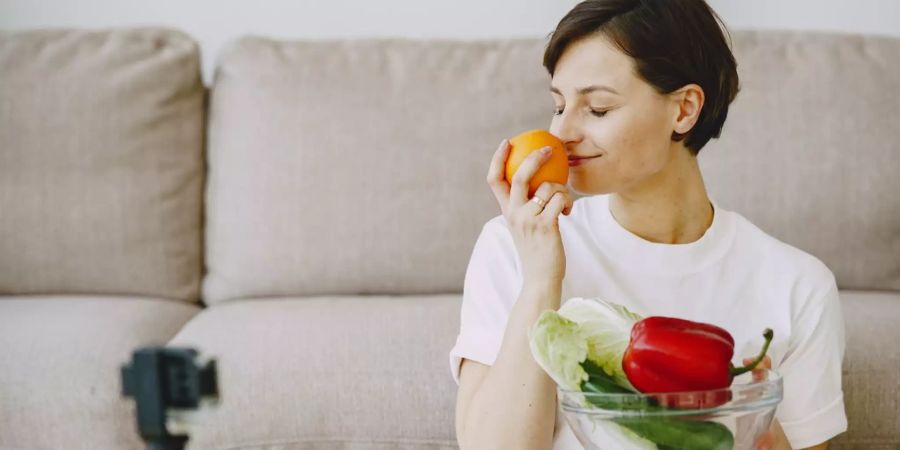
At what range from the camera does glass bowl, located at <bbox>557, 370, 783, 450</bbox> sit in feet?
2.23

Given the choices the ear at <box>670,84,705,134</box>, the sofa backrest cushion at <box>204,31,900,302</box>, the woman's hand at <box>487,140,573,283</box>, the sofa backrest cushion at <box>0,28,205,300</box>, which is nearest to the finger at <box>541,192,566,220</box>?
the woman's hand at <box>487,140,573,283</box>

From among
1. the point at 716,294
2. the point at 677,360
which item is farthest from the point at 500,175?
the point at 677,360

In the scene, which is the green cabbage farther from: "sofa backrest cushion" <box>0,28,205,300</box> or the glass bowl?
"sofa backrest cushion" <box>0,28,205,300</box>

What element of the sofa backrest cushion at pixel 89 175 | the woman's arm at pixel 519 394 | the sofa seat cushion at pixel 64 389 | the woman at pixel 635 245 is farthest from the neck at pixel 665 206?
the sofa backrest cushion at pixel 89 175

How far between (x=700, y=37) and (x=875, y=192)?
87cm

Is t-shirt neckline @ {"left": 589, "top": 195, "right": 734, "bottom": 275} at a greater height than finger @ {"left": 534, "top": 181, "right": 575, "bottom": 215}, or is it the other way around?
finger @ {"left": 534, "top": 181, "right": 575, "bottom": 215}

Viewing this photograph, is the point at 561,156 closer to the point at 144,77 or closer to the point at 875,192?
the point at 875,192

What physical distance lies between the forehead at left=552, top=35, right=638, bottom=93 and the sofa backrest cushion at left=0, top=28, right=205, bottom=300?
3.54 feet

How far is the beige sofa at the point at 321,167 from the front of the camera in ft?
6.05

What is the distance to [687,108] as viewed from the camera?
47.6 inches

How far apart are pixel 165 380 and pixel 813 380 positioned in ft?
3.12

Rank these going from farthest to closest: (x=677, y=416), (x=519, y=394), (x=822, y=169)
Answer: (x=822, y=169)
(x=519, y=394)
(x=677, y=416)

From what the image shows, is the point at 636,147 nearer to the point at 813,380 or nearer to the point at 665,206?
the point at 665,206

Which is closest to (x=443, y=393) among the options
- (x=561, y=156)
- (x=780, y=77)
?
(x=561, y=156)
